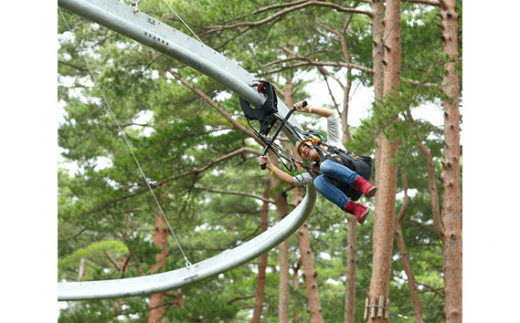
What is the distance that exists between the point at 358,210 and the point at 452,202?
5784 millimetres

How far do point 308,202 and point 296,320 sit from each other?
15537mm

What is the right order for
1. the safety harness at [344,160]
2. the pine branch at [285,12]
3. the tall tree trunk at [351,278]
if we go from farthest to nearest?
the tall tree trunk at [351,278]
the pine branch at [285,12]
the safety harness at [344,160]

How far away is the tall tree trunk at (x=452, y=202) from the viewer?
11625 millimetres

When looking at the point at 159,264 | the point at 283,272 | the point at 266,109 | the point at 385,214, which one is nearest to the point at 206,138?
the point at 283,272

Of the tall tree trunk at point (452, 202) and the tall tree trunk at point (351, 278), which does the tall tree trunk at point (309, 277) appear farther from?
the tall tree trunk at point (452, 202)

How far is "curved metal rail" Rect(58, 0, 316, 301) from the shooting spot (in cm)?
613

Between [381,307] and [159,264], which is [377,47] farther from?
[159,264]

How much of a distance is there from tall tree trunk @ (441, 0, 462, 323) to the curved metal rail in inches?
183

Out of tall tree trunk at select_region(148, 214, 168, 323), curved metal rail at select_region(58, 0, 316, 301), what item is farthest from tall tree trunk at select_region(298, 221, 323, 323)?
curved metal rail at select_region(58, 0, 316, 301)

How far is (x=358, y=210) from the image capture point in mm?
6379

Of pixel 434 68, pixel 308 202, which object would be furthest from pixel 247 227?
pixel 308 202

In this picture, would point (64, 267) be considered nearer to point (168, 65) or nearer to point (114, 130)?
point (114, 130)

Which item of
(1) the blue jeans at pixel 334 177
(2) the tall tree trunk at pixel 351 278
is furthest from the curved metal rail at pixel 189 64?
(2) the tall tree trunk at pixel 351 278

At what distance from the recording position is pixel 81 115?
59.3 feet
